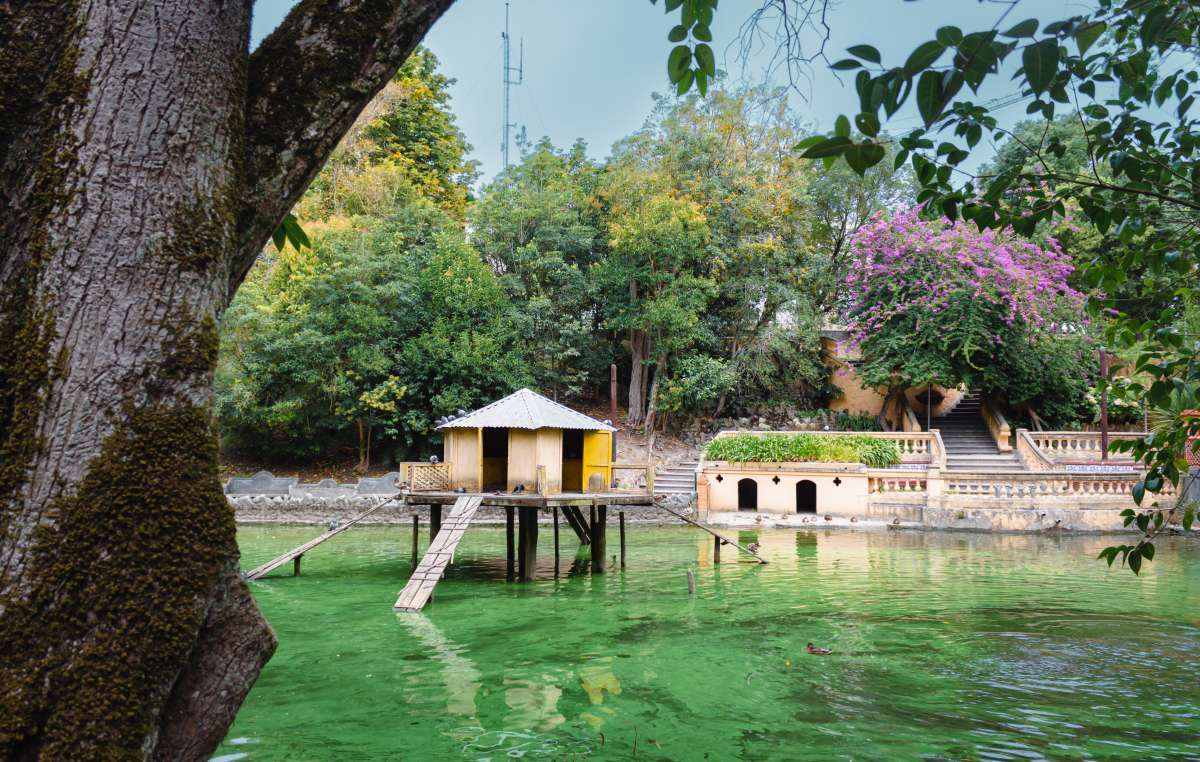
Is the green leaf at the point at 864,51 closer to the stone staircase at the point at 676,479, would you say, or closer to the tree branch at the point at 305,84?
the tree branch at the point at 305,84

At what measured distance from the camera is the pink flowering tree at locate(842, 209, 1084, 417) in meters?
23.4

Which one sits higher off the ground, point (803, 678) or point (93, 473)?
point (93, 473)

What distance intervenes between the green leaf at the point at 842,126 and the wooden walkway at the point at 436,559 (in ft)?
33.9

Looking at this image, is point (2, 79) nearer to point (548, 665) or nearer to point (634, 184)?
point (548, 665)

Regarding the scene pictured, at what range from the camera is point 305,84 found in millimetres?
2371

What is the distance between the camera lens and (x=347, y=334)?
80.9 ft

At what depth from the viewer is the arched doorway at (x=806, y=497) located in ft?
76.8

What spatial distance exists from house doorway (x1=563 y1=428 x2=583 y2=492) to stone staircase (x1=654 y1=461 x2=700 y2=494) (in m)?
7.96

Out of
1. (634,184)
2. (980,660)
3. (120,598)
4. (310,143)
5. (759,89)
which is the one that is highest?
(759,89)

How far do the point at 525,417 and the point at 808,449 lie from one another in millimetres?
11142

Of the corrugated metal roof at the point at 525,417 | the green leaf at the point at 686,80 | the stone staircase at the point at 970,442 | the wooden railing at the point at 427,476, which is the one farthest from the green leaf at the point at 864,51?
the stone staircase at the point at 970,442

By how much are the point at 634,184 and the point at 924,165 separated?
25.9m

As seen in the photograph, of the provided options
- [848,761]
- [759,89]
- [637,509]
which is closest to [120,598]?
[848,761]

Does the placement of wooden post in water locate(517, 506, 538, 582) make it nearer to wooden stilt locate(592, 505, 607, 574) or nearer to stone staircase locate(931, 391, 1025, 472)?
wooden stilt locate(592, 505, 607, 574)
